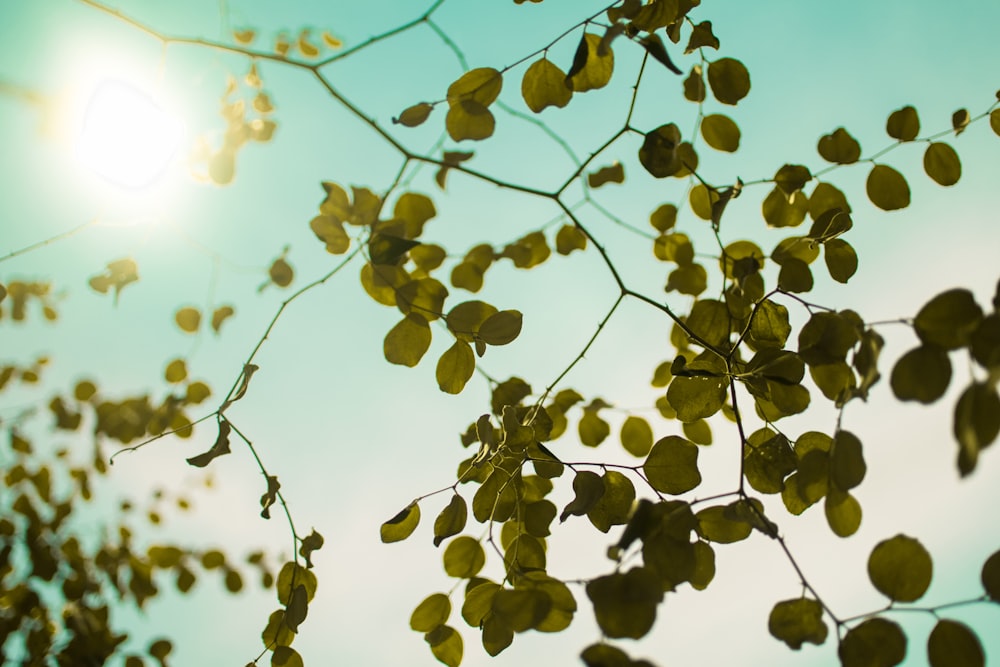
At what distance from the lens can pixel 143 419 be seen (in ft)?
6.87

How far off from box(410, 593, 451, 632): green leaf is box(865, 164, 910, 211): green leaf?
3.30 ft

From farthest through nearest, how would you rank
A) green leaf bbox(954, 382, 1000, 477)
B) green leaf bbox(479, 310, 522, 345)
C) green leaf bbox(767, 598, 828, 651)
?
green leaf bbox(479, 310, 522, 345), green leaf bbox(767, 598, 828, 651), green leaf bbox(954, 382, 1000, 477)

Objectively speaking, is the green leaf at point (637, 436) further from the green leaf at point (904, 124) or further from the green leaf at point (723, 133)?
the green leaf at point (904, 124)

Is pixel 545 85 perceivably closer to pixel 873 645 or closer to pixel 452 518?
pixel 452 518

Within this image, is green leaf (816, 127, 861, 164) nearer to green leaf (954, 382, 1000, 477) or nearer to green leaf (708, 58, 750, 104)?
green leaf (708, 58, 750, 104)

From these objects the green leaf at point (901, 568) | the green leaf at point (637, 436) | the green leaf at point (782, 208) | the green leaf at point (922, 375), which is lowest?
the green leaf at point (901, 568)

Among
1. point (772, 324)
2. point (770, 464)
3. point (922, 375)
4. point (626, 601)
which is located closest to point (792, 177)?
point (772, 324)

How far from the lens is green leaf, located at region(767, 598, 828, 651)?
0.72m

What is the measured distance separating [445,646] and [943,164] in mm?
1144

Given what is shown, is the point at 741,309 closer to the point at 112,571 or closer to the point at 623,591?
the point at 623,591

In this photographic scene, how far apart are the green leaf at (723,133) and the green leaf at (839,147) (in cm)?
15

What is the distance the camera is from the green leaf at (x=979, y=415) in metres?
0.44

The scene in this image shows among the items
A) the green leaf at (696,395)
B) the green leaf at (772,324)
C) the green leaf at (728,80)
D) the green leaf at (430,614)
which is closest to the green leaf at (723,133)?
the green leaf at (728,80)

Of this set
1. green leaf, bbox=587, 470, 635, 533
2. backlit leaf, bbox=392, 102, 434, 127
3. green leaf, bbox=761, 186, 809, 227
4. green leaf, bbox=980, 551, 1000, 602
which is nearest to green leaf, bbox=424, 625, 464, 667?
green leaf, bbox=587, 470, 635, 533
